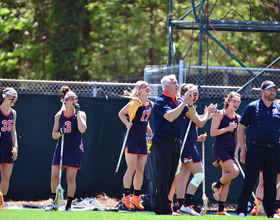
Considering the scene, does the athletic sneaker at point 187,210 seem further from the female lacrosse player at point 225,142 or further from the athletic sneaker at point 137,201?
the athletic sneaker at point 137,201

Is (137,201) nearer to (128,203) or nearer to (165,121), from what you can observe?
(128,203)

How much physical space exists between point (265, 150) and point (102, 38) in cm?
1600

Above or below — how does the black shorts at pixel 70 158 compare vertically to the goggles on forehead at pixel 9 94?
below

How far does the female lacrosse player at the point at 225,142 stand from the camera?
6723 mm

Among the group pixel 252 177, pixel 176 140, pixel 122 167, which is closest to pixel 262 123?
pixel 252 177

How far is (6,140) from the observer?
6887 millimetres

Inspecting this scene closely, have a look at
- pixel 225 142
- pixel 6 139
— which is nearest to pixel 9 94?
pixel 6 139

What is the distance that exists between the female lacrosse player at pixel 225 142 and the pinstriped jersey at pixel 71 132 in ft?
7.58

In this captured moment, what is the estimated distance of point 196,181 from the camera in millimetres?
6441

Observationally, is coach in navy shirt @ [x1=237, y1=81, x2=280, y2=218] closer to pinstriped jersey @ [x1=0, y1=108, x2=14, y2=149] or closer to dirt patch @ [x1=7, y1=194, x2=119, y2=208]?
dirt patch @ [x1=7, y1=194, x2=119, y2=208]

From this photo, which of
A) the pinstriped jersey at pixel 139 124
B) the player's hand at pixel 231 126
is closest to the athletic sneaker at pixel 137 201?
the pinstriped jersey at pixel 139 124

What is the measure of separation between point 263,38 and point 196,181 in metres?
13.5

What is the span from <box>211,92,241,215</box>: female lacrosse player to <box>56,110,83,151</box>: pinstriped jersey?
2310 mm

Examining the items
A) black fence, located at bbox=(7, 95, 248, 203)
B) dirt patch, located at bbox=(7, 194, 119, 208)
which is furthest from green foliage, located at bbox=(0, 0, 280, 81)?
dirt patch, located at bbox=(7, 194, 119, 208)
